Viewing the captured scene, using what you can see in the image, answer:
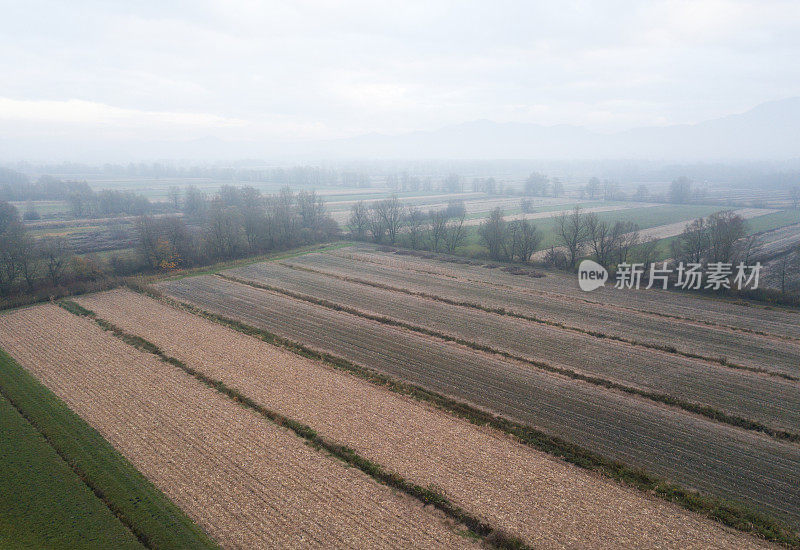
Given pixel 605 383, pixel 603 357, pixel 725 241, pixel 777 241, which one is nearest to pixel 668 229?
pixel 777 241

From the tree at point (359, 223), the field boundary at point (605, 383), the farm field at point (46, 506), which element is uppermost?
the tree at point (359, 223)

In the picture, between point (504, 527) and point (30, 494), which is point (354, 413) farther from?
point (30, 494)

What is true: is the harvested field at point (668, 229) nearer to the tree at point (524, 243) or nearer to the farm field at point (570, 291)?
the tree at point (524, 243)

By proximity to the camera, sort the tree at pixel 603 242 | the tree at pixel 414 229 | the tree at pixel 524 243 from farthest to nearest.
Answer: the tree at pixel 414 229
the tree at pixel 524 243
the tree at pixel 603 242

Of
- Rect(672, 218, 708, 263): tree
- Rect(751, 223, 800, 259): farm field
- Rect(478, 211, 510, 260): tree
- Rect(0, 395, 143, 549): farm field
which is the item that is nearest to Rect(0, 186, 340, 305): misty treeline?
Rect(478, 211, 510, 260): tree

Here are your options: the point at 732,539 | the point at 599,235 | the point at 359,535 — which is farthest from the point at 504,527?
the point at 599,235

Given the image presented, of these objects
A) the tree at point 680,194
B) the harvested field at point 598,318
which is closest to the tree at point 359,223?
the harvested field at point 598,318
